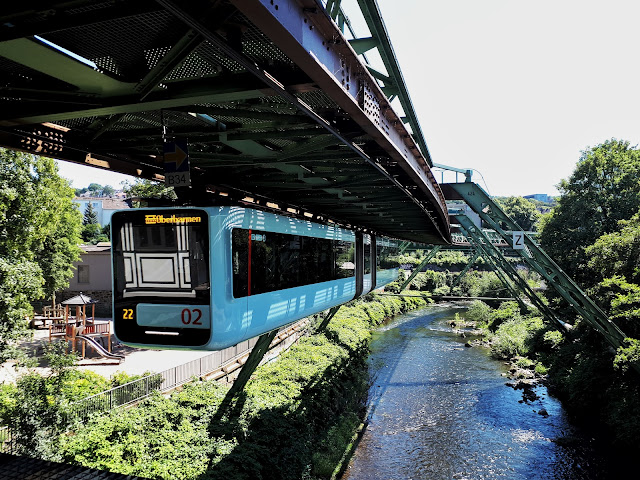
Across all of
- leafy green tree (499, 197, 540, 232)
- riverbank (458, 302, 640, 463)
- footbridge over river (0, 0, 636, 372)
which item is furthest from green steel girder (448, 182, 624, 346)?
leafy green tree (499, 197, 540, 232)

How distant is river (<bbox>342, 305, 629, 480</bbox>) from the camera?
14938 millimetres

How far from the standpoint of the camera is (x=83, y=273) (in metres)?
31.2

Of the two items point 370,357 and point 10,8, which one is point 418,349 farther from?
point 10,8

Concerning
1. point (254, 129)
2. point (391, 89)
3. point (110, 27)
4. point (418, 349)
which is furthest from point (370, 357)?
point (110, 27)

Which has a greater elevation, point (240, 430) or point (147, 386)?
point (147, 386)

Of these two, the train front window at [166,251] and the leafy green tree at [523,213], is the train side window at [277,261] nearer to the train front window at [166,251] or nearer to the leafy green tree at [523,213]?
the train front window at [166,251]

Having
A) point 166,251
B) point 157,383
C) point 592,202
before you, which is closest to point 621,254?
point 592,202

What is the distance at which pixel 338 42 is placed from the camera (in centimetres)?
498

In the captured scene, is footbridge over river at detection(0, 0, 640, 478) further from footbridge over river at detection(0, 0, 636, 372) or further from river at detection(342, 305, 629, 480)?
river at detection(342, 305, 629, 480)

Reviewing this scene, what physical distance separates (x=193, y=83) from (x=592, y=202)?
27.2 meters

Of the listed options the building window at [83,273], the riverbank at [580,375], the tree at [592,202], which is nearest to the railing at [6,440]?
the riverbank at [580,375]

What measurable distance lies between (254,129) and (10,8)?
3.56 m

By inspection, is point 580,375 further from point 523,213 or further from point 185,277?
point 523,213

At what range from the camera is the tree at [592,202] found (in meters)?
25.2
